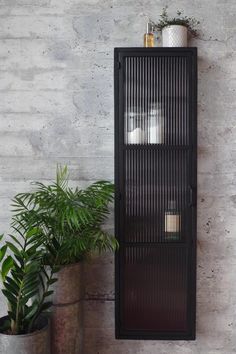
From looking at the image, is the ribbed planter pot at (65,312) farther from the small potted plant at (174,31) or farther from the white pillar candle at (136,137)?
the small potted plant at (174,31)

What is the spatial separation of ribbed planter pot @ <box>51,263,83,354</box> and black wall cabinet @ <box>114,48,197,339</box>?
213 mm

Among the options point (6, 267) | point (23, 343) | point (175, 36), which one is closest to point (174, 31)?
point (175, 36)

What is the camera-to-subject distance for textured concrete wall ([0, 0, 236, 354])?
1.84m

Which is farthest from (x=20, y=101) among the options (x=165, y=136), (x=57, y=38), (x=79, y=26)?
(x=165, y=136)

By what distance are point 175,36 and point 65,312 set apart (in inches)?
55.3

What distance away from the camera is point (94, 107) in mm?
1854

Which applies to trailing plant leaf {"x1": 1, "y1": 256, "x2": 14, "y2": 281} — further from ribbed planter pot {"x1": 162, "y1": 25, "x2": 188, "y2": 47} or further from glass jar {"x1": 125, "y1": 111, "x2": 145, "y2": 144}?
ribbed planter pot {"x1": 162, "y1": 25, "x2": 188, "y2": 47}

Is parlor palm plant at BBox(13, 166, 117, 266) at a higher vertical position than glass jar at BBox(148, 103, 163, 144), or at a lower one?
lower

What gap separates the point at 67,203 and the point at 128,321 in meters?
0.67

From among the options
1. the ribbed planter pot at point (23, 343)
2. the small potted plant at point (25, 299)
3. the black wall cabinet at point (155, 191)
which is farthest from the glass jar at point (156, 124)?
the ribbed planter pot at point (23, 343)

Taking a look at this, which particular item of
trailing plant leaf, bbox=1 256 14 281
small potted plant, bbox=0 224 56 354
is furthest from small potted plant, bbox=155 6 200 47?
trailing plant leaf, bbox=1 256 14 281

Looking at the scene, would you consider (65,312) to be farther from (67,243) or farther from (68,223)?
→ (68,223)

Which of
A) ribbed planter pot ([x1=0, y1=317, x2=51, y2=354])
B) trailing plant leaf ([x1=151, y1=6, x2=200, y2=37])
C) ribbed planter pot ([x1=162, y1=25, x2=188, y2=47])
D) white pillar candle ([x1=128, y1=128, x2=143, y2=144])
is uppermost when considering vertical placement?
trailing plant leaf ([x1=151, y1=6, x2=200, y2=37])

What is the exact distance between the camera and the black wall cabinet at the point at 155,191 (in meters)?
1.67
